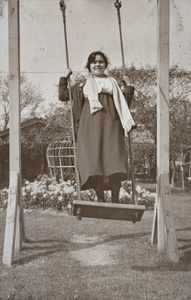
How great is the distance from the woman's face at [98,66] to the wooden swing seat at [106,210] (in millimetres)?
1662

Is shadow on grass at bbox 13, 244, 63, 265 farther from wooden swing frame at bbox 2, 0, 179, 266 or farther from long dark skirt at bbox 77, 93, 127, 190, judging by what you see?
long dark skirt at bbox 77, 93, 127, 190

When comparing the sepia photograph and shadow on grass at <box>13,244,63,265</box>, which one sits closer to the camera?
the sepia photograph

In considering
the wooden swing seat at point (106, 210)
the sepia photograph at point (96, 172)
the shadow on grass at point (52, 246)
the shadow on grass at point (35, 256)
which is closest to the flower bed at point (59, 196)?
the sepia photograph at point (96, 172)

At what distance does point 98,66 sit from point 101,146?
3.28 feet

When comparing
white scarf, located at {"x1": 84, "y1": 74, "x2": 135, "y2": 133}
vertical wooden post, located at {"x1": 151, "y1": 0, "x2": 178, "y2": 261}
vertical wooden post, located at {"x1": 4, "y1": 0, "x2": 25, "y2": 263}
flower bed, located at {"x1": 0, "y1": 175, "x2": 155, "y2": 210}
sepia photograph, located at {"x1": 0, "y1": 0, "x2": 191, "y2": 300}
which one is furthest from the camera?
flower bed, located at {"x1": 0, "y1": 175, "x2": 155, "y2": 210}

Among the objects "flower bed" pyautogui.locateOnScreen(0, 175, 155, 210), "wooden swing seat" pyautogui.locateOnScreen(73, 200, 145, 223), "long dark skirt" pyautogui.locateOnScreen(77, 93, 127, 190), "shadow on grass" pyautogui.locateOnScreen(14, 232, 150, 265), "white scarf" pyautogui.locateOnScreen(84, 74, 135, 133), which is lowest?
"shadow on grass" pyautogui.locateOnScreen(14, 232, 150, 265)

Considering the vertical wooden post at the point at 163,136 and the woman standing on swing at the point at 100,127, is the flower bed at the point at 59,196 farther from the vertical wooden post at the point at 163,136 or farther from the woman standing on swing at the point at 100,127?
the woman standing on swing at the point at 100,127

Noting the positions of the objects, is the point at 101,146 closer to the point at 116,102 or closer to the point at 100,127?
the point at 100,127

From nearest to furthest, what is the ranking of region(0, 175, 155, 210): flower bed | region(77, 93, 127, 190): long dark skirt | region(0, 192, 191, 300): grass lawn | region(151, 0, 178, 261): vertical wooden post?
1. region(0, 192, 191, 300): grass lawn
2. region(77, 93, 127, 190): long dark skirt
3. region(151, 0, 178, 261): vertical wooden post
4. region(0, 175, 155, 210): flower bed

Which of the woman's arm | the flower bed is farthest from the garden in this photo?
the woman's arm

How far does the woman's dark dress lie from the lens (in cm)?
370

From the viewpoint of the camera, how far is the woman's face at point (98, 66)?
4.06 meters

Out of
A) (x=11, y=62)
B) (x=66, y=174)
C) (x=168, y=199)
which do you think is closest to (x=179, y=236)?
(x=168, y=199)

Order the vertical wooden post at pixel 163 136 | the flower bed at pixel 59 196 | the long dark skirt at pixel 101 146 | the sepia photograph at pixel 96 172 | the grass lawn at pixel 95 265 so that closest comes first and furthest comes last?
the grass lawn at pixel 95 265 < the sepia photograph at pixel 96 172 < the long dark skirt at pixel 101 146 < the vertical wooden post at pixel 163 136 < the flower bed at pixel 59 196
